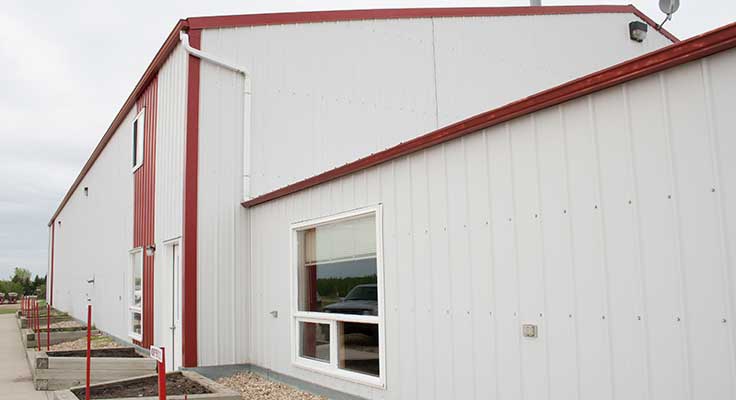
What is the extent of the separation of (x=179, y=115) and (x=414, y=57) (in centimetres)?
431

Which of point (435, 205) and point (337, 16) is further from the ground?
point (337, 16)

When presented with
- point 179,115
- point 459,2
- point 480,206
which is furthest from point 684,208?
point 459,2

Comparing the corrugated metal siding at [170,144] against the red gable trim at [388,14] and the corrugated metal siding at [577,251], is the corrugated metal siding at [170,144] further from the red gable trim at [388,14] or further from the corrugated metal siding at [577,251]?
the corrugated metal siding at [577,251]

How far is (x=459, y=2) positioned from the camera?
834 inches

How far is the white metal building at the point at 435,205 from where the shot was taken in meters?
3.78

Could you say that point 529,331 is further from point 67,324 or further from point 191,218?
point 67,324

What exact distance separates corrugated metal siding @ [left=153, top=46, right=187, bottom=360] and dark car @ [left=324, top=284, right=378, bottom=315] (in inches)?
138

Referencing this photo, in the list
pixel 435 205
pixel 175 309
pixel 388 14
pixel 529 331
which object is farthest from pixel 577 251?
pixel 388 14

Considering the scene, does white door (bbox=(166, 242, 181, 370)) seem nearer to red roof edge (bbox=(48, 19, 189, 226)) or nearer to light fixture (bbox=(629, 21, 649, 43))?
red roof edge (bbox=(48, 19, 189, 226))

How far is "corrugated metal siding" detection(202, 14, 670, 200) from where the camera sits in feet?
34.1

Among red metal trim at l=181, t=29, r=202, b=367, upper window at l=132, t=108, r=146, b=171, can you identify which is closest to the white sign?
red metal trim at l=181, t=29, r=202, b=367

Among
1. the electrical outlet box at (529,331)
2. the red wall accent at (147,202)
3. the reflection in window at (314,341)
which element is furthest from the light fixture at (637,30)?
the electrical outlet box at (529,331)

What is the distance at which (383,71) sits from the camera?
Answer: 37.3ft

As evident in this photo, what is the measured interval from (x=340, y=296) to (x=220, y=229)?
306cm
